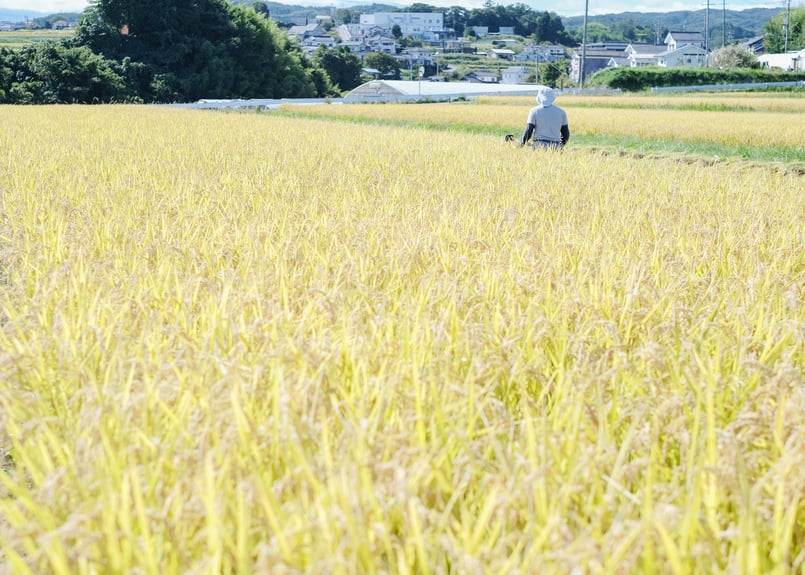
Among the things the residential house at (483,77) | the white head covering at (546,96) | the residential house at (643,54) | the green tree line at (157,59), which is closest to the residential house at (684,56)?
the residential house at (643,54)

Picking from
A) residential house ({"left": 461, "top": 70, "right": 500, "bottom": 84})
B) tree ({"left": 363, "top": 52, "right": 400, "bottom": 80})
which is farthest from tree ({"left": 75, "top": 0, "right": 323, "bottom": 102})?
residential house ({"left": 461, "top": 70, "right": 500, "bottom": 84})

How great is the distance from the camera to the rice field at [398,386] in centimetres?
125

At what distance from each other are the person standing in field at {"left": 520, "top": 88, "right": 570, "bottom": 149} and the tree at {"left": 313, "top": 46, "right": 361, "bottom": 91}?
52.0 metres

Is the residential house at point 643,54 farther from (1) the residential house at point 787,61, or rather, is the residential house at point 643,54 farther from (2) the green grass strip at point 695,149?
(2) the green grass strip at point 695,149

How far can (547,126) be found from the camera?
950 centimetres

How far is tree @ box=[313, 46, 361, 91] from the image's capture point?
199 feet

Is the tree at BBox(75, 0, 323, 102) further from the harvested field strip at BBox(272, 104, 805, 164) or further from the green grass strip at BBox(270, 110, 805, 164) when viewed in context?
the green grass strip at BBox(270, 110, 805, 164)

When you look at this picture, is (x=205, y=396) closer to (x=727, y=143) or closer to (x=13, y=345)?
(x=13, y=345)

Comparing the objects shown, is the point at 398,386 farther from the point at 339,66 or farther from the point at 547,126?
the point at 339,66

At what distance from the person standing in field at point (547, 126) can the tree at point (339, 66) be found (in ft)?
171

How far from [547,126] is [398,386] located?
8036 mm

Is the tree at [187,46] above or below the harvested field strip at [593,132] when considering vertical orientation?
above

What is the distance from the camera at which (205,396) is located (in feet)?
5.42

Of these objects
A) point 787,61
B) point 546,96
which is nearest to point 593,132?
point 546,96
